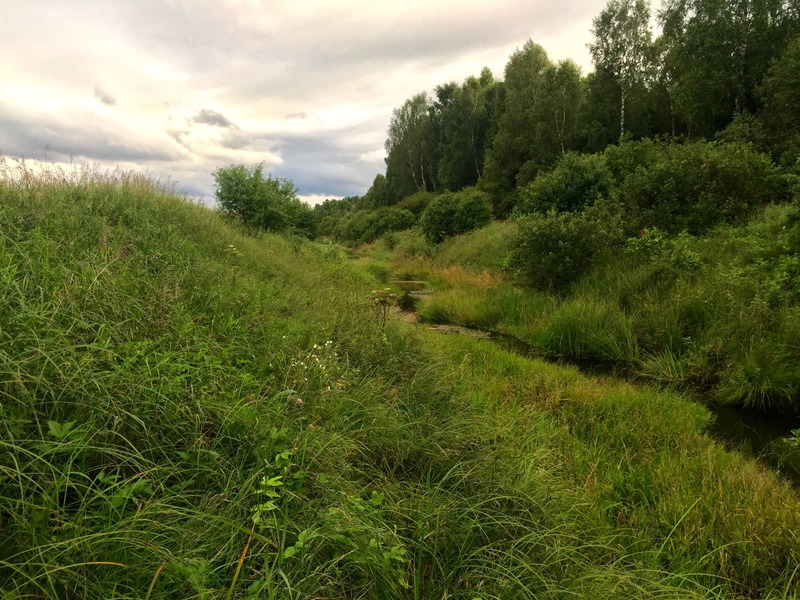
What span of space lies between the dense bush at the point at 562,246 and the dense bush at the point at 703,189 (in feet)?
4.40

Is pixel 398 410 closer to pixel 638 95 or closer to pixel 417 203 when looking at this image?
pixel 638 95

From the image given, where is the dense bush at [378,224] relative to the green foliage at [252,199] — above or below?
above

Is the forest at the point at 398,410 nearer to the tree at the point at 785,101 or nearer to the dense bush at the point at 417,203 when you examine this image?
the tree at the point at 785,101

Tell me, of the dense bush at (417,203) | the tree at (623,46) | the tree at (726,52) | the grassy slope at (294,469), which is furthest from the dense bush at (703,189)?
the dense bush at (417,203)

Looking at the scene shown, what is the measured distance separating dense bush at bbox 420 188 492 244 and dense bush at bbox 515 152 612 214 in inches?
261

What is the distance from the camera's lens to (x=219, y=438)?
235 cm

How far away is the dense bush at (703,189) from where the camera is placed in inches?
421

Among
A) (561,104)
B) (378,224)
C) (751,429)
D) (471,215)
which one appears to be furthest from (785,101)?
(378,224)

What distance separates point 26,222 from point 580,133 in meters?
31.6

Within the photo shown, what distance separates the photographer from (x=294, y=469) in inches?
96.2

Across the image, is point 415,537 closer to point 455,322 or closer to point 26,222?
point 26,222

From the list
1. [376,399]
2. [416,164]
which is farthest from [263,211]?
[416,164]

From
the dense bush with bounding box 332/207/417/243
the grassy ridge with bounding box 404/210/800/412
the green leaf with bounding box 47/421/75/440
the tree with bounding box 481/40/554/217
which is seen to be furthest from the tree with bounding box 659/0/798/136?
the green leaf with bounding box 47/421/75/440

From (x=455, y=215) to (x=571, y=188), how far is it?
8208 millimetres
